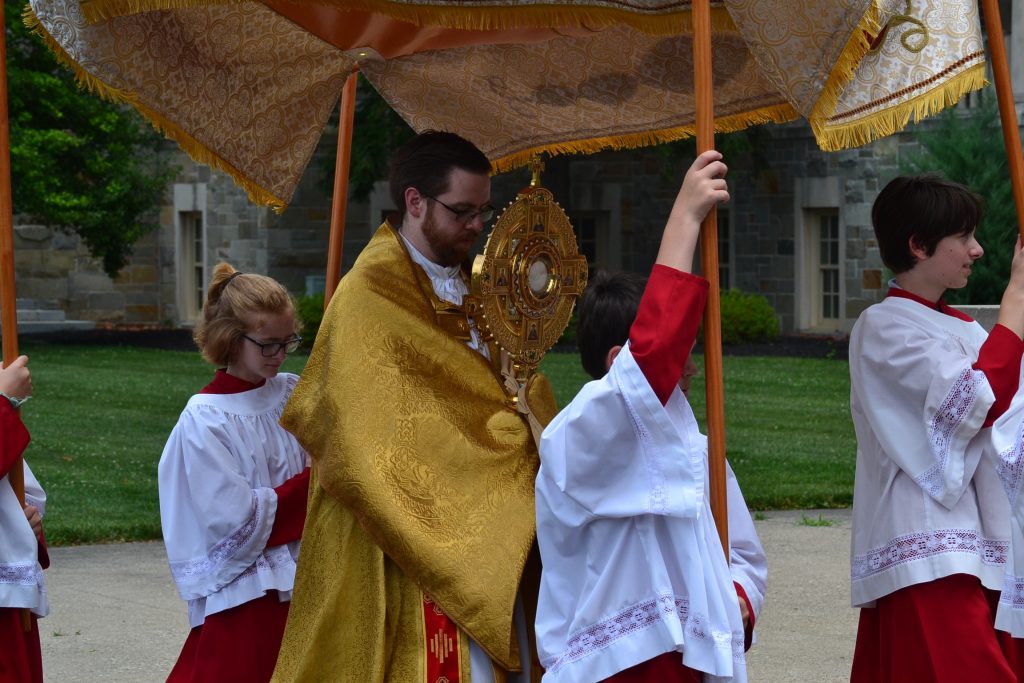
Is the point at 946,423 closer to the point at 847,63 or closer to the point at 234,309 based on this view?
the point at 847,63

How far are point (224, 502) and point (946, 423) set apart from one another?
1.96 metres

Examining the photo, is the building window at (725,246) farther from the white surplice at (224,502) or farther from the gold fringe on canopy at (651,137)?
the white surplice at (224,502)

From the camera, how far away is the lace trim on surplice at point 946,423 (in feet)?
13.0

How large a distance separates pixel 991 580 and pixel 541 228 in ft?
4.95

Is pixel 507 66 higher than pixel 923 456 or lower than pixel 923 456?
higher

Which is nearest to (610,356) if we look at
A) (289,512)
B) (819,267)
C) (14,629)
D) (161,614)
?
(289,512)

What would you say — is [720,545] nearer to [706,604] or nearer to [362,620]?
[706,604]

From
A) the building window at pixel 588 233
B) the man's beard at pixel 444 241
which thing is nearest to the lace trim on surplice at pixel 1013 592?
the man's beard at pixel 444 241

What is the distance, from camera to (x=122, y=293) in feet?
83.8

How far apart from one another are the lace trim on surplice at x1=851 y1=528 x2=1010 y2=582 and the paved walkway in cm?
189

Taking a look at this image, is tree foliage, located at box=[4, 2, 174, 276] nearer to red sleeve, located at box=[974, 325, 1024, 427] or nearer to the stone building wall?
the stone building wall

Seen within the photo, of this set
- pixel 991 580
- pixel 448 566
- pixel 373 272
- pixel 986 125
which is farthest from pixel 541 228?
pixel 986 125

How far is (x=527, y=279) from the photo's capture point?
412cm

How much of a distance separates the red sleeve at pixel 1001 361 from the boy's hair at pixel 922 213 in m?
0.35
